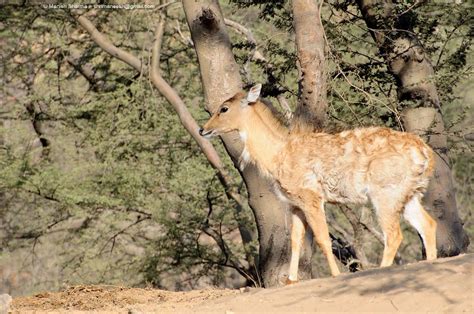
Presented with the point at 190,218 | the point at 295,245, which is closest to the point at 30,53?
the point at 190,218

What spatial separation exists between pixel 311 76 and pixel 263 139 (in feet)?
2.90

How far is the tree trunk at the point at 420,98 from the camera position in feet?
41.4

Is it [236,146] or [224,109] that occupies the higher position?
[224,109]

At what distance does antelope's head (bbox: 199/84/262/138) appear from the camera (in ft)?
35.6

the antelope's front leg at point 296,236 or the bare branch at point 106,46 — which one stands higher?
the bare branch at point 106,46

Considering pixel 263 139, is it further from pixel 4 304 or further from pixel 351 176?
pixel 4 304

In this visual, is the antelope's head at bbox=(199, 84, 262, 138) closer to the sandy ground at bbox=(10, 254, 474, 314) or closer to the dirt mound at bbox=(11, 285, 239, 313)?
the dirt mound at bbox=(11, 285, 239, 313)

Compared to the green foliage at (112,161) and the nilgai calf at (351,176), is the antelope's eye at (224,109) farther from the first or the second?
the green foliage at (112,161)

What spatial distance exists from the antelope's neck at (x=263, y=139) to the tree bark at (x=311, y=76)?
23 cm

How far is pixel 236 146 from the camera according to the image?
11.4 metres

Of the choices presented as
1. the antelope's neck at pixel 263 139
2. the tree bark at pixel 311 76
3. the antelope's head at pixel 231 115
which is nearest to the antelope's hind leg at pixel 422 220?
the tree bark at pixel 311 76

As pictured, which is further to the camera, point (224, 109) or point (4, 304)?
point (224, 109)

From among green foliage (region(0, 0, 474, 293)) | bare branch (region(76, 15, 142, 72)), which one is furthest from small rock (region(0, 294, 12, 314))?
bare branch (region(76, 15, 142, 72))

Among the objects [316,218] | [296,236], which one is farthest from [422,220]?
[296,236]
